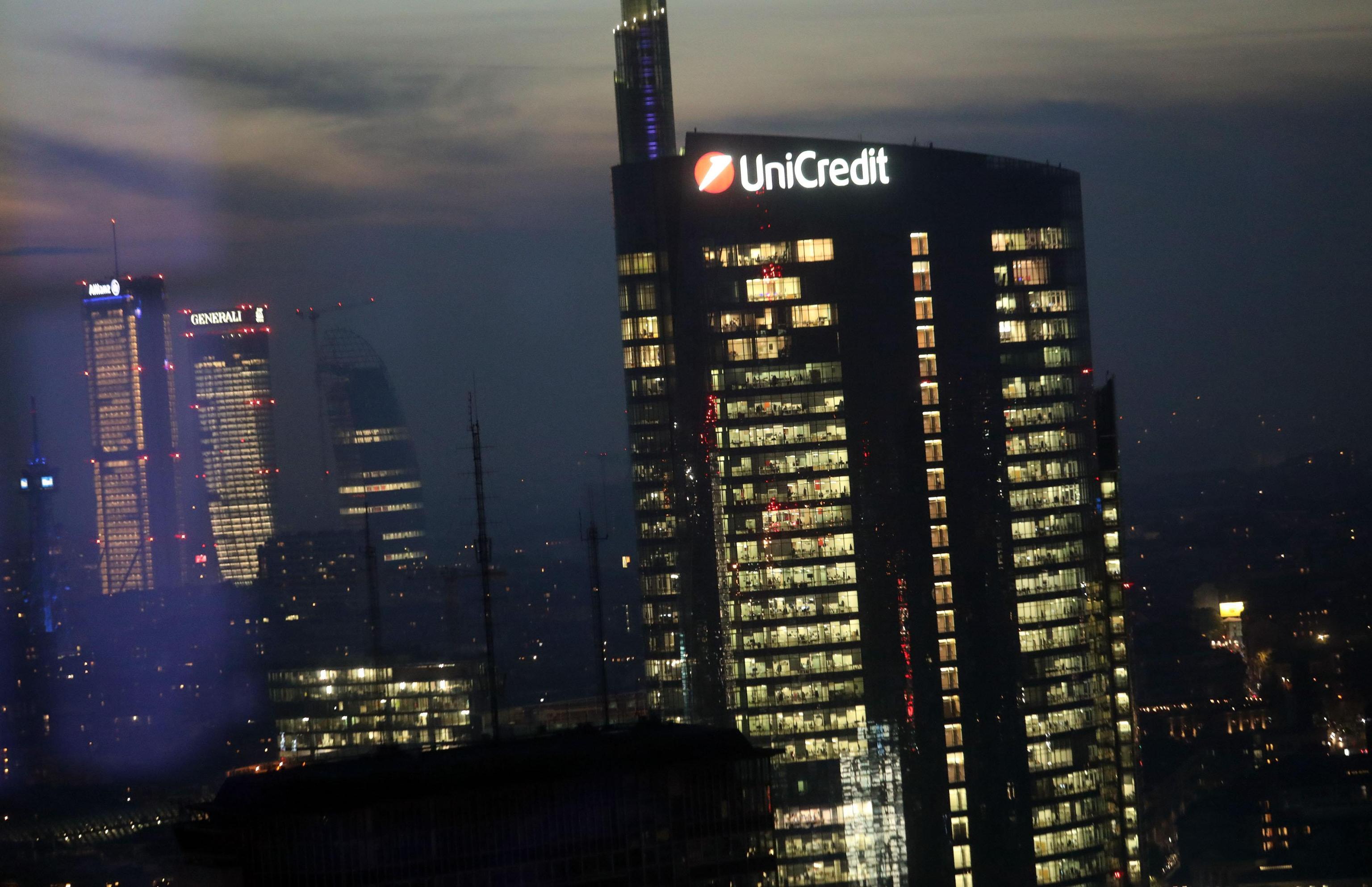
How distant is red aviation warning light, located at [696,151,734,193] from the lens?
5234 cm

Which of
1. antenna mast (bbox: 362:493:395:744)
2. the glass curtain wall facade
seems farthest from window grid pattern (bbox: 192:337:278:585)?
the glass curtain wall facade

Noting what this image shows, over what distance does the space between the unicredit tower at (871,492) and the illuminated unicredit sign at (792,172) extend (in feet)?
0.22

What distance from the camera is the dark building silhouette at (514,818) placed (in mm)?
27688

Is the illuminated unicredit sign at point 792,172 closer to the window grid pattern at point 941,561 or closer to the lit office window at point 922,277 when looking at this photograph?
the window grid pattern at point 941,561

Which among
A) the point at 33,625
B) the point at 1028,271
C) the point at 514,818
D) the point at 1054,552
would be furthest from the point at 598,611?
the point at 33,625

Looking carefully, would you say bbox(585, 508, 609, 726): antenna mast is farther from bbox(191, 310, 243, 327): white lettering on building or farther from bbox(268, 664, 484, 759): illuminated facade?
bbox(191, 310, 243, 327): white lettering on building

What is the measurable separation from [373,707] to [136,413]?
103m

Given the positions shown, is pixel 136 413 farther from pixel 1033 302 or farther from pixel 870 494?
pixel 1033 302

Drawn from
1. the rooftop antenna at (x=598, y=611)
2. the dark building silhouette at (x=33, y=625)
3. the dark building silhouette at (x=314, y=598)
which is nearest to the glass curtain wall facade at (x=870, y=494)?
the rooftop antenna at (x=598, y=611)

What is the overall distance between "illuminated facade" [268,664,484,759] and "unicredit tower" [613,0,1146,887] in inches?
1036

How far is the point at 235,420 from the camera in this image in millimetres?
180250

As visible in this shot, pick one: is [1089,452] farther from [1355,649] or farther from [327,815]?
[1355,649]

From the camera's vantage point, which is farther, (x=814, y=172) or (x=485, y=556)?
(x=814, y=172)

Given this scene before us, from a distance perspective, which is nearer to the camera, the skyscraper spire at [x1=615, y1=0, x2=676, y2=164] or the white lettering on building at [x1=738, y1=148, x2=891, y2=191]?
the white lettering on building at [x1=738, y1=148, x2=891, y2=191]
